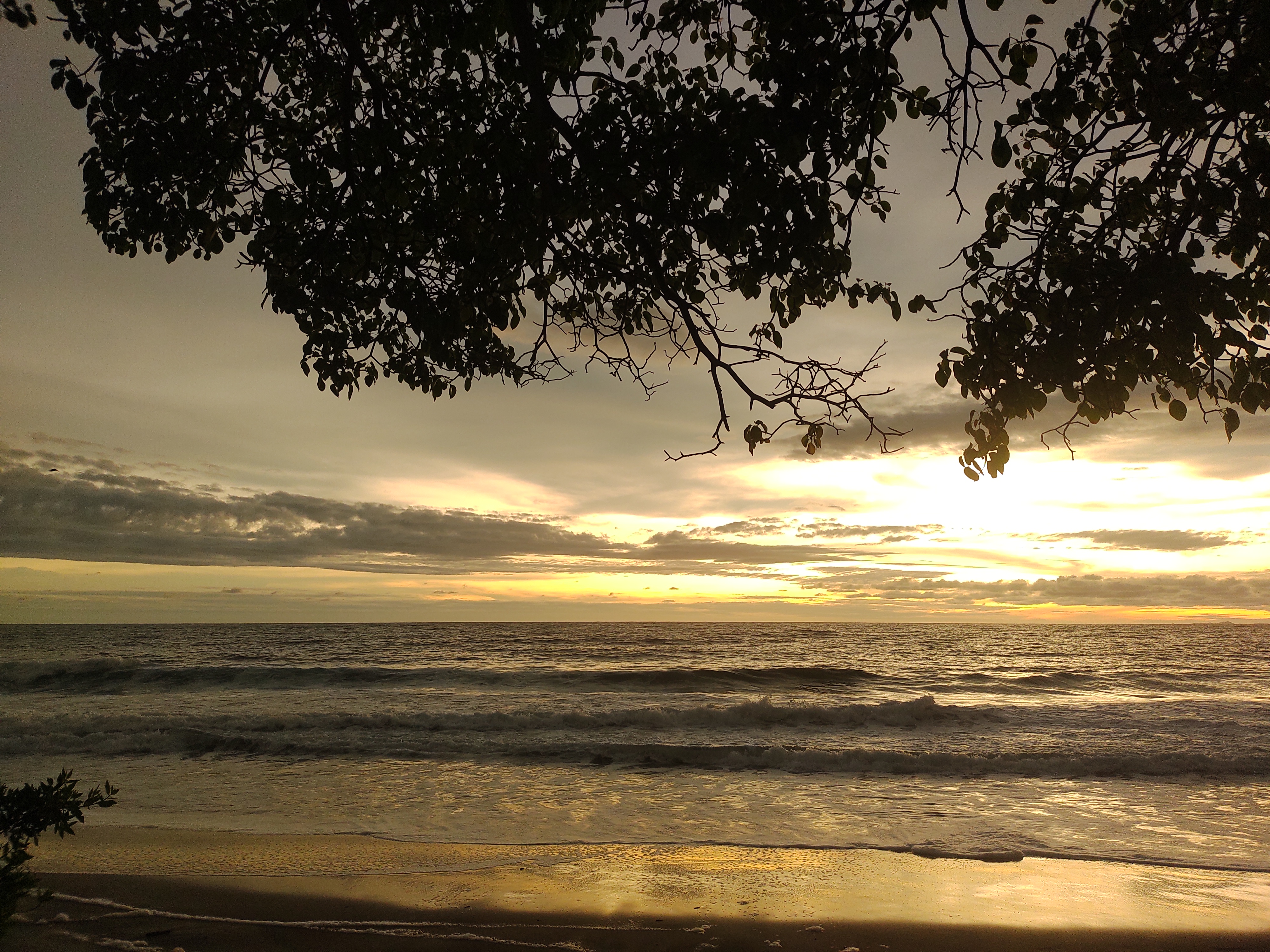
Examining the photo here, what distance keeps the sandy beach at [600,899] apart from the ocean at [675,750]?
73 centimetres

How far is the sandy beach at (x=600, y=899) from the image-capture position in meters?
5.59

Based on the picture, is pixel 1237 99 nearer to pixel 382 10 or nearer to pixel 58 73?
pixel 382 10

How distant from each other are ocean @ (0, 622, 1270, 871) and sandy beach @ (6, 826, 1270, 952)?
73 centimetres

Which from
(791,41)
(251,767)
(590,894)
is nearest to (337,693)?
(251,767)

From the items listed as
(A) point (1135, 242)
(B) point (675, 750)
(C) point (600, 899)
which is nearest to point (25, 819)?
Answer: (C) point (600, 899)

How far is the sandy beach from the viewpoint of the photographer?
220 inches

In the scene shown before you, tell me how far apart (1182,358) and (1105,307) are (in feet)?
1.65

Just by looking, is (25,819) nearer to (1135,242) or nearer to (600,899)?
(600,899)

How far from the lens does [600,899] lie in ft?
21.1

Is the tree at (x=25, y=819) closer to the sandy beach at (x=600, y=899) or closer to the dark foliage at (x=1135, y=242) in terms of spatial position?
the sandy beach at (x=600, y=899)

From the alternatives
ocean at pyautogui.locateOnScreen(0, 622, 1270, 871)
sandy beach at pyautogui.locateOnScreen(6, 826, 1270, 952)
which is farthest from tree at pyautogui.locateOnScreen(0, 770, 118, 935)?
ocean at pyautogui.locateOnScreen(0, 622, 1270, 871)

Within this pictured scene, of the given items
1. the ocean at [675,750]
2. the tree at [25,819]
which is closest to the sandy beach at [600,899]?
the ocean at [675,750]

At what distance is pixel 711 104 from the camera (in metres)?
4.78

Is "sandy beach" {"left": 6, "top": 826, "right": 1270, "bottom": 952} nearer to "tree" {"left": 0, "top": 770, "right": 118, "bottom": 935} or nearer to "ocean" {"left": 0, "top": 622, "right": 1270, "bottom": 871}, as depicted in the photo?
"ocean" {"left": 0, "top": 622, "right": 1270, "bottom": 871}
